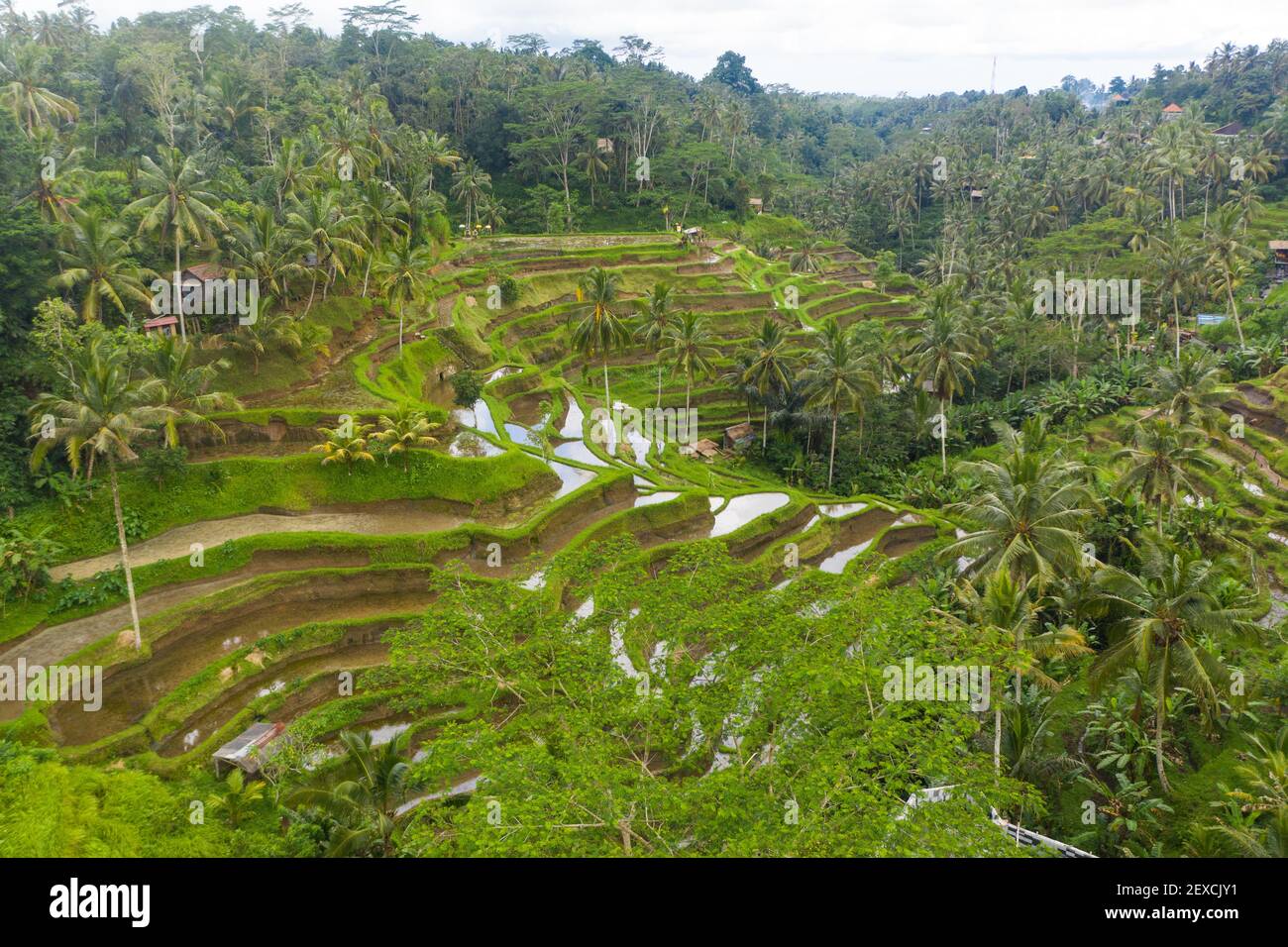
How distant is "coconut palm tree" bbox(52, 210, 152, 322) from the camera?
1220 inches

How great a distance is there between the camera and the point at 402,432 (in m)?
32.3

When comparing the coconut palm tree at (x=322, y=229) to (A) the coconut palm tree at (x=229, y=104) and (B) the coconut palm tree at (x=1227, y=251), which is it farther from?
(B) the coconut palm tree at (x=1227, y=251)

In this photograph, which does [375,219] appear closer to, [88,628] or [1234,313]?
[88,628]

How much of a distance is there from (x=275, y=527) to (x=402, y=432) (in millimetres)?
6114

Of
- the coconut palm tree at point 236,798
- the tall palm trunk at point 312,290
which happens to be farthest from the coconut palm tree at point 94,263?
the coconut palm tree at point 236,798

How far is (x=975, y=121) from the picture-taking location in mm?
125875

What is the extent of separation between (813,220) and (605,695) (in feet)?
301

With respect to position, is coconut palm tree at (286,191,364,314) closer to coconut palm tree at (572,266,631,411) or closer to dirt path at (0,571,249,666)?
coconut palm tree at (572,266,631,411)

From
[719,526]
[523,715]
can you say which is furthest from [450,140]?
[523,715]

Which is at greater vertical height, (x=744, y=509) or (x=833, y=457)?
(x=833, y=457)

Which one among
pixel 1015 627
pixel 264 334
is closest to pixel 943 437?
pixel 1015 627

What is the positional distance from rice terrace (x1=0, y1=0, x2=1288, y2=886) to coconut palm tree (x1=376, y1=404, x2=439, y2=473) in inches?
15.6

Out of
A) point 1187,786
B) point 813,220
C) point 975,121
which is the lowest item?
point 1187,786
